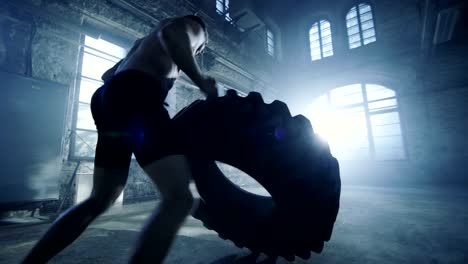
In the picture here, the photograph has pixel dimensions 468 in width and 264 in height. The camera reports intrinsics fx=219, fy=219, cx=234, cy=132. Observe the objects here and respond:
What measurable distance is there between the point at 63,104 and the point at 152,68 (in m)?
3.10

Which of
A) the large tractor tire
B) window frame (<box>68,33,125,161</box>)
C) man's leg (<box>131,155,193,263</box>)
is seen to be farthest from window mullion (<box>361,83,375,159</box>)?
man's leg (<box>131,155,193,263</box>)

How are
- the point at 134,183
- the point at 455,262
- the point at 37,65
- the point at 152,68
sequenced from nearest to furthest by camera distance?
the point at 152,68, the point at 455,262, the point at 37,65, the point at 134,183

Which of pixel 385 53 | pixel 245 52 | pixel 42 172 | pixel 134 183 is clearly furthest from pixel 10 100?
pixel 385 53

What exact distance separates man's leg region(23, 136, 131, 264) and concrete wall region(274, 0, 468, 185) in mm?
6235

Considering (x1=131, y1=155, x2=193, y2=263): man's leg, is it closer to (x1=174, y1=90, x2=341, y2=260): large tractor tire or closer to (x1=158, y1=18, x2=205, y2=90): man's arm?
(x1=174, y1=90, x2=341, y2=260): large tractor tire

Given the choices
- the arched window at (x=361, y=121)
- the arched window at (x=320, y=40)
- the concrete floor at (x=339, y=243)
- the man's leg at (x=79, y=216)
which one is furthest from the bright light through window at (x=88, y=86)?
the arched window at (x=320, y=40)

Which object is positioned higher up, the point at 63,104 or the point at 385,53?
the point at 385,53

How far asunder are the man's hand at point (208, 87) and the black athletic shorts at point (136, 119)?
0.17 metres

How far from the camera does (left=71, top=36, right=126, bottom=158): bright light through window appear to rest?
348cm

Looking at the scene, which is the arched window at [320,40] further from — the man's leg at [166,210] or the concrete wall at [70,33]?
the man's leg at [166,210]

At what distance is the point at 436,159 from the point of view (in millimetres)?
6078

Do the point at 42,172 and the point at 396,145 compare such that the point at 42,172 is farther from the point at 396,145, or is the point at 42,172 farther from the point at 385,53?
the point at 385,53

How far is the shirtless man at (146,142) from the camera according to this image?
0.68m

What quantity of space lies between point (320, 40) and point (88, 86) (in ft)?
27.8
